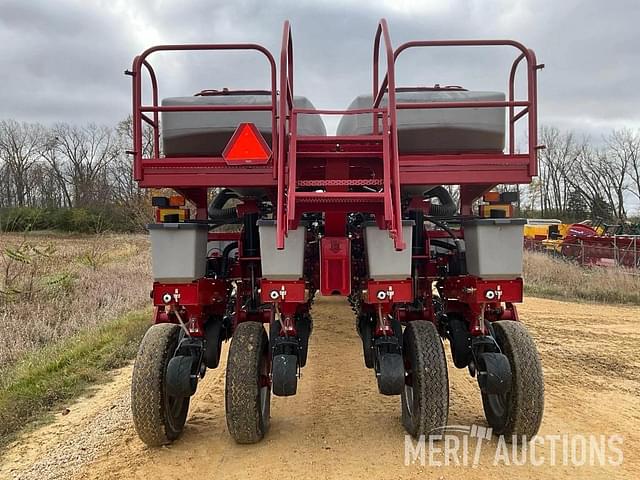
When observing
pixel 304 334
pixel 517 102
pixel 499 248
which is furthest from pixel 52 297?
pixel 517 102

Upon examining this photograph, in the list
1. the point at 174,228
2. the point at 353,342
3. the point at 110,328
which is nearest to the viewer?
the point at 174,228

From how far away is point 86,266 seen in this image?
14.4 meters

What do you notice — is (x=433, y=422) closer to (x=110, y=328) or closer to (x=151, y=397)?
(x=151, y=397)

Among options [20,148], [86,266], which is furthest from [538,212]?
[20,148]

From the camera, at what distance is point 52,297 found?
33.1ft

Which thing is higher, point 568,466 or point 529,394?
point 529,394

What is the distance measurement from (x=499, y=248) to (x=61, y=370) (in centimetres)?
499

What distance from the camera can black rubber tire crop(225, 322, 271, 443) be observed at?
3.93 m

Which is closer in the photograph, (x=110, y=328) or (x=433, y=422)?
(x=433, y=422)

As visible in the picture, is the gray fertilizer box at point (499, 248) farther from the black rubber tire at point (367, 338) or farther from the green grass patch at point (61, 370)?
the green grass patch at point (61, 370)

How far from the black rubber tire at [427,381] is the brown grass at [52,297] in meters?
4.71

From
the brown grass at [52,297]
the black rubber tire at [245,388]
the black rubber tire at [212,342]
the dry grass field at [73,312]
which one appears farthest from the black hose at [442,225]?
the brown grass at [52,297]

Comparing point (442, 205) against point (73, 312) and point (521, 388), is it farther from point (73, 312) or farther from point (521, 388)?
point (73, 312)

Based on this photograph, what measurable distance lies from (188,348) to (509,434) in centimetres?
245
